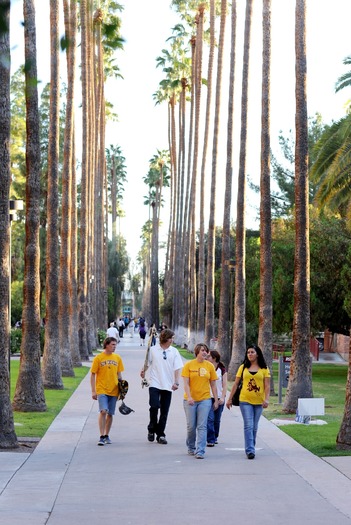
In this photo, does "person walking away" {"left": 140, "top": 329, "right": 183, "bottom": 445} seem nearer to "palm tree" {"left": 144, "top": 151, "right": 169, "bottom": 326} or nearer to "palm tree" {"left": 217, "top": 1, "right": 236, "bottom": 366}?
"palm tree" {"left": 217, "top": 1, "right": 236, "bottom": 366}

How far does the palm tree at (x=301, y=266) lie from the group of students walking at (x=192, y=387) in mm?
6799

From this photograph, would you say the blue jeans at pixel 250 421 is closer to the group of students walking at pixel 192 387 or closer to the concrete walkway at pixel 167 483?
the group of students walking at pixel 192 387

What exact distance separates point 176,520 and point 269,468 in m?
4.14

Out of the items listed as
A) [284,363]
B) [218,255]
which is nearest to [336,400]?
[284,363]

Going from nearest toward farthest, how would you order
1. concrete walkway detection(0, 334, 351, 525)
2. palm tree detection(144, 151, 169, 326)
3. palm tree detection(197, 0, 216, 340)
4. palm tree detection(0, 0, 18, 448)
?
concrete walkway detection(0, 334, 351, 525) < palm tree detection(0, 0, 18, 448) < palm tree detection(197, 0, 216, 340) < palm tree detection(144, 151, 169, 326)

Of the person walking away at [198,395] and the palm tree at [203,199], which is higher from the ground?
the palm tree at [203,199]

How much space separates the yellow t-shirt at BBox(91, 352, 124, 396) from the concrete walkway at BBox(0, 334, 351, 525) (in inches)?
34.4

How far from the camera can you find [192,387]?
588 inches

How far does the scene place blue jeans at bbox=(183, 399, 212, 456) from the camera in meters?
14.7

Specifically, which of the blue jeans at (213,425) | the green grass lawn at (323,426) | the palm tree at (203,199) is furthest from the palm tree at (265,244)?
the palm tree at (203,199)

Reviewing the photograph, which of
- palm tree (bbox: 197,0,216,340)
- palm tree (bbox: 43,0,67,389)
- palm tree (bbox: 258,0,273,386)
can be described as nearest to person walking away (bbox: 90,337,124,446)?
palm tree (bbox: 258,0,273,386)

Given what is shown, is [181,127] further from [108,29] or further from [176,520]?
[108,29]

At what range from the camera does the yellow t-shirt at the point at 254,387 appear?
14.7 m

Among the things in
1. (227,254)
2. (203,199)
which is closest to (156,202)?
(203,199)
